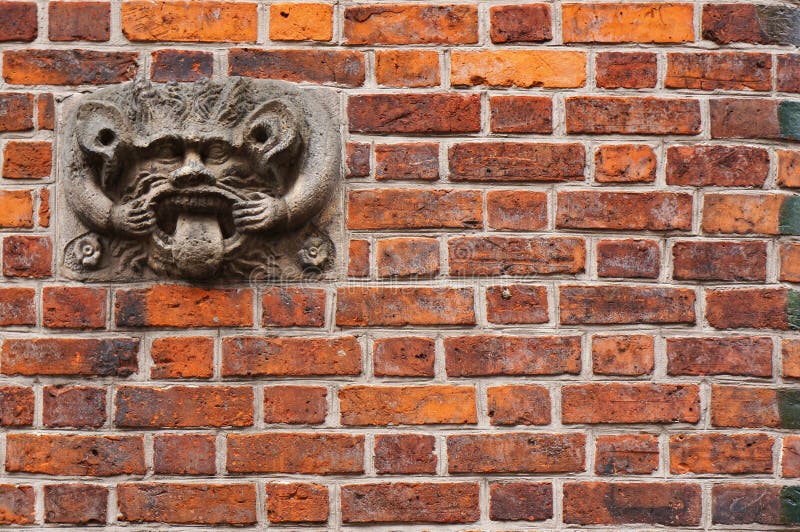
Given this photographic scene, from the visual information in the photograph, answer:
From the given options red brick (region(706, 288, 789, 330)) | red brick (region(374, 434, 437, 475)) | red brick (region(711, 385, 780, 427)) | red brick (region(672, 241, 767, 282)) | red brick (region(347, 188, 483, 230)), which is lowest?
red brick (region(374, 434, 437, 475))

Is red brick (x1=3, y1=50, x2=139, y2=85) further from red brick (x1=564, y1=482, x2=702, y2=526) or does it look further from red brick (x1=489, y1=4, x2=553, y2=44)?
red brick (x1=564, y1=482, x2=702, y2=526)

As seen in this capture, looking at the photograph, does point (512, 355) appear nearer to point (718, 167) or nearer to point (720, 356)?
point (720, 356)

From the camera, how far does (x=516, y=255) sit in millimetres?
2145

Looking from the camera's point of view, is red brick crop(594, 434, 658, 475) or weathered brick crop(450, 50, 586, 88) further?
weathered brick crop(450, 50, 586, 88)

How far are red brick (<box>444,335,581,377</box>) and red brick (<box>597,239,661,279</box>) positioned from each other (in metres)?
0.16

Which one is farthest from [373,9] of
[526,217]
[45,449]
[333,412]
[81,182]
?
[45,449]

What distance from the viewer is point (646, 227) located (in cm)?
215

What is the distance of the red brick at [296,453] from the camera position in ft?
6.79

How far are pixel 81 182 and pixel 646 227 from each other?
3.73 ft

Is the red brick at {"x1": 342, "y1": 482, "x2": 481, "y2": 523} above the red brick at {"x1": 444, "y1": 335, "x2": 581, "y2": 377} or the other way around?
the other way around

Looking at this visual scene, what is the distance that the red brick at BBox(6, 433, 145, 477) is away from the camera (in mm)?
2070

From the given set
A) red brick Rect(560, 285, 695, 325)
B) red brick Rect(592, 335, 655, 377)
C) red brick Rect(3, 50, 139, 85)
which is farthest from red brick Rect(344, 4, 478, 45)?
red brick Rect(592, 335, 655, 377)

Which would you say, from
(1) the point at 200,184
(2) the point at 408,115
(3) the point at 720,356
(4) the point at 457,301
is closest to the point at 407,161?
(2) the point at 408,115

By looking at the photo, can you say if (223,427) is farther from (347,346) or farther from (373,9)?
(373,9)
